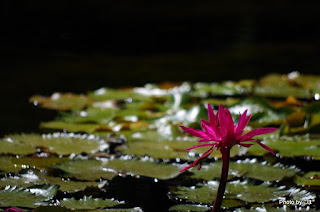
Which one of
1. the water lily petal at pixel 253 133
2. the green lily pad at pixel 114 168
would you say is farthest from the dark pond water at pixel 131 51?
the water lily petal at pixel 253 133

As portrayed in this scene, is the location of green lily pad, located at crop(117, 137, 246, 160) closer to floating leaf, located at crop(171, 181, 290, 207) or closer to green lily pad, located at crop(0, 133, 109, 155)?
green lily pad, located at crop(0, 133, 109, 155)

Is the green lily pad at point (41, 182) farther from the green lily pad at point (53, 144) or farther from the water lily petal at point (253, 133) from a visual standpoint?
the water lily petal at point (253, 133)

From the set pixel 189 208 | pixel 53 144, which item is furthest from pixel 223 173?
pixel 53 144

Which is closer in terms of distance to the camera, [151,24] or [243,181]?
[243,181]

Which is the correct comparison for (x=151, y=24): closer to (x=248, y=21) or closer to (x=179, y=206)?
(x=248, y=21)

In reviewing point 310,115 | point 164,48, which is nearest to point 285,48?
point 164,48

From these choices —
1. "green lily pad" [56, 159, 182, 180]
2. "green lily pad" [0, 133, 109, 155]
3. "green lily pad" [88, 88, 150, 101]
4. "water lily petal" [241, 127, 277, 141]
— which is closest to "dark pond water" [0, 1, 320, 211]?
"green lily pad" [56, 159, 182, 180]
